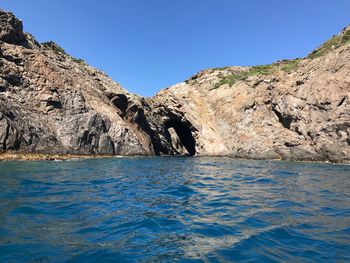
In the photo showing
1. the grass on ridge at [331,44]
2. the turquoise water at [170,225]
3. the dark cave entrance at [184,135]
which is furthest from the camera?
the dark cave entrance at [184,135]

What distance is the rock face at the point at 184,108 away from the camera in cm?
4000

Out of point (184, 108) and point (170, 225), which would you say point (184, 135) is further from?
point (170, 225)

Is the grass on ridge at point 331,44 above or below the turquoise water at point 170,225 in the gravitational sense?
above

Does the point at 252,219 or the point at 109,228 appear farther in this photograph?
the point at 252,219

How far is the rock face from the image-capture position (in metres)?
40.0

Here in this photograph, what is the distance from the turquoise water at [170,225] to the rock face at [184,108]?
2461 cm

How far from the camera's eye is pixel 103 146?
146 ft

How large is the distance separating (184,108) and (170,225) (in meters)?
50.1

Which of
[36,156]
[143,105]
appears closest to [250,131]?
[143,105]

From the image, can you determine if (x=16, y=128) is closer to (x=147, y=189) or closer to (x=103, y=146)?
(x=103, y=146)

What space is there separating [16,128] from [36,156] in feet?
13.4

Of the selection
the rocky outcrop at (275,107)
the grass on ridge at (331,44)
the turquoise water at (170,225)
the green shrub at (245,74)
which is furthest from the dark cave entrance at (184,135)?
the turquoise water at (170,225)

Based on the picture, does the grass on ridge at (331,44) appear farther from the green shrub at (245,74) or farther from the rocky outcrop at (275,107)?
the green shrub at (245,74)

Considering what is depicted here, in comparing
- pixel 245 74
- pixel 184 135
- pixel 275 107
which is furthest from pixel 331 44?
pixel 184 135
